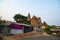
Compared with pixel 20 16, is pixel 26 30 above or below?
below

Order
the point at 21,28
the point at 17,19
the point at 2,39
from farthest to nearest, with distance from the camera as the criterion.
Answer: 1. the point at 17,19
2. the point at 21,28
3. the point at 2,39

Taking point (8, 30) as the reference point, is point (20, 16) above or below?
above

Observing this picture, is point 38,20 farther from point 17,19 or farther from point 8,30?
point 8,30

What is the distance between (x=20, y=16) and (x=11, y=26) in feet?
87.4

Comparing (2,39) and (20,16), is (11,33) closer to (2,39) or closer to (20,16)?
(2,39)

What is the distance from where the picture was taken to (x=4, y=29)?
Result: 22.9 m

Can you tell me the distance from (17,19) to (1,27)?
26.2 metres

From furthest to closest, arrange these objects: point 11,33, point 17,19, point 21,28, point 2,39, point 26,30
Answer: point 17,19
point 26,30
point 21,28
point 11,33
point 2,39

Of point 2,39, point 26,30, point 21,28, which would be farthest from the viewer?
point 26,30

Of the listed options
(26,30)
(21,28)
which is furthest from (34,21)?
(21,28)

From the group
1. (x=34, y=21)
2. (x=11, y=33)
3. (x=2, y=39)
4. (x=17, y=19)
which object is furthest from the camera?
(x=17, y=19)

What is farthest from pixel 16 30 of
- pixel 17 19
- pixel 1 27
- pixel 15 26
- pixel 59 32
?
pixel 17 19

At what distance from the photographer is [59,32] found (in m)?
23.7

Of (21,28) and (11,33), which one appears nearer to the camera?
(11,33)
